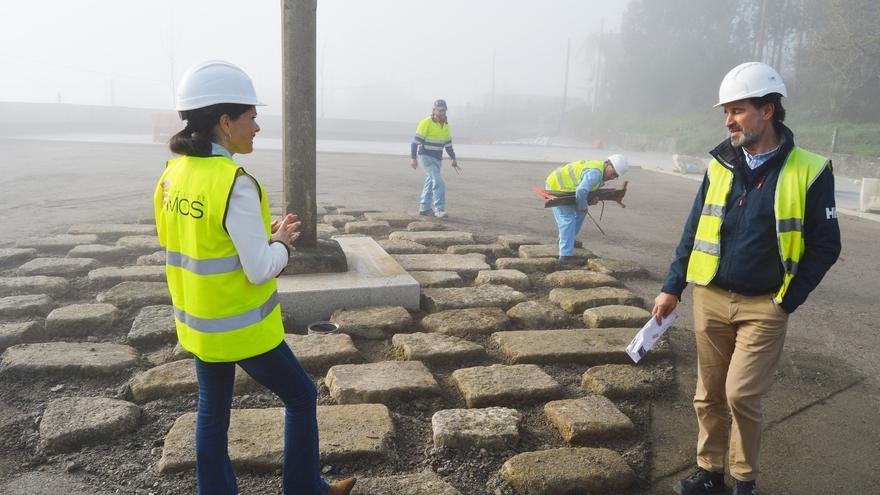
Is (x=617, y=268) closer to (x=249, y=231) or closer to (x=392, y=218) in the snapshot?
(x=392, y=218)

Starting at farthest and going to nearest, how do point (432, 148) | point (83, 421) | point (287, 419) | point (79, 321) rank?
point (432, 148) → point (79, 321) → point (83, 421) → point (287, 419)

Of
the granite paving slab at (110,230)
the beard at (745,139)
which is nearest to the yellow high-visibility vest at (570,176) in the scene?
the beard at (745,139)

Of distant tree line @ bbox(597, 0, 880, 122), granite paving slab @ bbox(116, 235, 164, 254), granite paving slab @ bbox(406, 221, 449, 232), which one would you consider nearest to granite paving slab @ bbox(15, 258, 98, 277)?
granite paving slab @ bbox(116, 235, 164, 254)

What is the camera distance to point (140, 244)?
6.77 m

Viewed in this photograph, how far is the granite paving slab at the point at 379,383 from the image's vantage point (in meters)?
3.50

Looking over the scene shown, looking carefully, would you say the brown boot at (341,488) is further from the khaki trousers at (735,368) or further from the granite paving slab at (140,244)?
the granite paving slab at (140,244)

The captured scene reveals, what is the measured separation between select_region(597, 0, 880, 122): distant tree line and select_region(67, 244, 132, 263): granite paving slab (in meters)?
28.7

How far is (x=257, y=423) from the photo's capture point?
313 cm

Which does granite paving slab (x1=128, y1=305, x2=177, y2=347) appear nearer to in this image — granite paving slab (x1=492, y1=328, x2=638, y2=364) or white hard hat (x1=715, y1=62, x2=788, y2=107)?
granite paving slab (x1=492, y1=328, x2=638, y2=364)

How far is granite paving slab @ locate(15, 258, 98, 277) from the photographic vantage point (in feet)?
18.8

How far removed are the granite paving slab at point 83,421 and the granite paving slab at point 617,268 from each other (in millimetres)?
4427

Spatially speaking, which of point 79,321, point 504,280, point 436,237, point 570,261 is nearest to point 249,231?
point 79,321

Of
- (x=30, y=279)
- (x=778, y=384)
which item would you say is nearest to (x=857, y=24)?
(x=778, y=384)

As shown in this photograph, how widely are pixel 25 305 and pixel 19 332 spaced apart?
0.63 m
